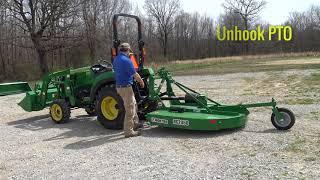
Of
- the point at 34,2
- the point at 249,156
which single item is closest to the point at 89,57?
the point at 34,2

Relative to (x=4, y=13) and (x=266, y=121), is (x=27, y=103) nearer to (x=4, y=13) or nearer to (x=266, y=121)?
(x=266, y=121)

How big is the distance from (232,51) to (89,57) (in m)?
42.5

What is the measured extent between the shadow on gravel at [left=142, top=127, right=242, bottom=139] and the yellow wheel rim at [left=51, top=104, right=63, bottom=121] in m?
2.59

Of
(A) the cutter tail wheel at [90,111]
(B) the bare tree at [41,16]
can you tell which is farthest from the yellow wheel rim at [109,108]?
(B) the bare tree at [41,16]

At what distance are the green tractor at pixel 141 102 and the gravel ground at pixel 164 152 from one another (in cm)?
27

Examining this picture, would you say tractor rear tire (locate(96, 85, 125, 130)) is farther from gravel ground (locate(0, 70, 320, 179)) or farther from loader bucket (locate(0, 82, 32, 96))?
loader bucket (locate(0, 82, 32, 96))

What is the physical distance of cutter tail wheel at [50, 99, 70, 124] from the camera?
9414 mm

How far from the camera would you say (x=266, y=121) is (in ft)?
27.1

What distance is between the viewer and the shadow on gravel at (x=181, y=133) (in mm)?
7208

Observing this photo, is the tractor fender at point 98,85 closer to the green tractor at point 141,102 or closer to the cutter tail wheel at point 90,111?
the green tractor at point 141,102

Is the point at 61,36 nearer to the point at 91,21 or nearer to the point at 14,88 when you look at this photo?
the point at 91,21

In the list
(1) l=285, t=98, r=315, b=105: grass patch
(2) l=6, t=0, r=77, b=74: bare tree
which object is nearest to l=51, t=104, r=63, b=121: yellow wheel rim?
(1) l=285, t=98, r=315, b=105: grass patch

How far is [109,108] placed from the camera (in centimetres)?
845

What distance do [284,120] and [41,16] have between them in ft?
98.2
